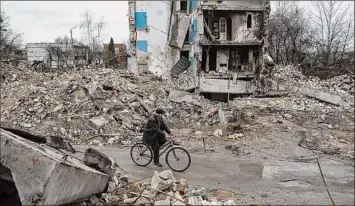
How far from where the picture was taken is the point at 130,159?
1280 centimetres

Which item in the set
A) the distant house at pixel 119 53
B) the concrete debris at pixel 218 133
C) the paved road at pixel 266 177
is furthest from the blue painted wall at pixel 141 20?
the paved road at pixel 266 177

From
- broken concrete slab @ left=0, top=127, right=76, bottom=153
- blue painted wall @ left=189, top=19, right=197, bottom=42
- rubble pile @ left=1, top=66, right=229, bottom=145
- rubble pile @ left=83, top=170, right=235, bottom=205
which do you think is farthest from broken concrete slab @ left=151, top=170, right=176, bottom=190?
blue painted wall @ left=189, top=19, right=197, bottom=42

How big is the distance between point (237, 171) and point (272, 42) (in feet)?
92.0

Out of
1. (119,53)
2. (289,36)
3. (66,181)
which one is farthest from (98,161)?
(119,53)

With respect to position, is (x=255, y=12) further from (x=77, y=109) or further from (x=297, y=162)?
(x=297, y=162)

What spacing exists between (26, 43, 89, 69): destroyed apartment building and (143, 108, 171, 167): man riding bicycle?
35883 millimetres

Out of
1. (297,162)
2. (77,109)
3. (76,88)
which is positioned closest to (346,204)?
(297,162)

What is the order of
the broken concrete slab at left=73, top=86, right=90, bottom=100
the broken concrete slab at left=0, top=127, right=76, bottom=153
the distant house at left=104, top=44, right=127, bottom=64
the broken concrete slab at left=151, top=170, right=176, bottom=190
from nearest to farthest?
the broken concrete slab at left=0, top=127, right=76, bottom=153 → the broken concrete slab at left=151, top=170, right=176, bottom=190 → the broken concrete slab at left=73, top=86, right=90, bottom=100 → the distant house at left=104, top=44, right=127, bottom=64

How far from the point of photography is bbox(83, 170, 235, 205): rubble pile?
829 cm

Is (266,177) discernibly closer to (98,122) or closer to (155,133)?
(155,133)

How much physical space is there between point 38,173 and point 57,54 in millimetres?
44932

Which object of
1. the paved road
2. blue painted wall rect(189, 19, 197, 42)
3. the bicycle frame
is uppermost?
blue painted wall rect(189, 19, 197, 42)

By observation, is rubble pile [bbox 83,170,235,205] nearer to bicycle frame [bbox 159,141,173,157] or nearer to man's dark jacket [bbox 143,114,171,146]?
bicycle frame [bbox 159,141,173,157]

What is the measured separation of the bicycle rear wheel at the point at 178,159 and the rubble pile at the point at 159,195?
175cm
